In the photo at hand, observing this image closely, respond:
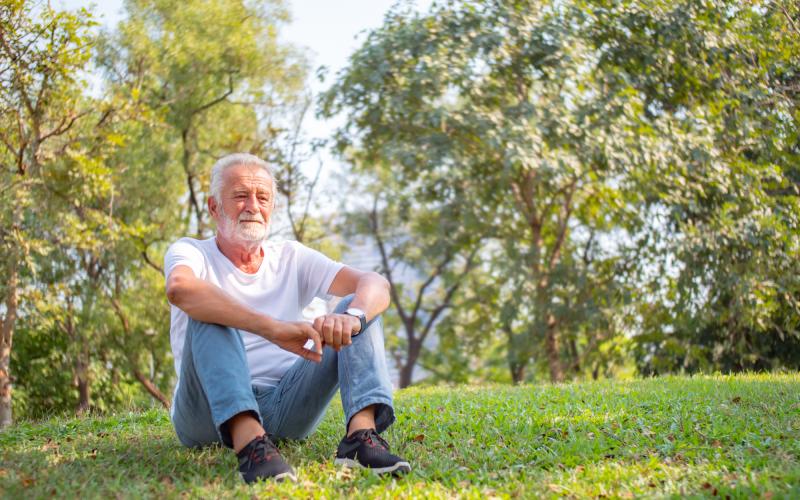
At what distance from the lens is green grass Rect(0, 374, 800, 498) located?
10.3 feet

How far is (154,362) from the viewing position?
17.3 metres

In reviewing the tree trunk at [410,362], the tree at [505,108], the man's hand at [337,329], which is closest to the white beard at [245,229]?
the man's hand at [337,329]

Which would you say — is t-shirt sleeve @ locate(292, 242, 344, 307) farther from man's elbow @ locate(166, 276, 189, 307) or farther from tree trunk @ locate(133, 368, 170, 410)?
tree trunk @ locate(133, 368, 170, 410)

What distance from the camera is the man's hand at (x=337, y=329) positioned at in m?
3.35

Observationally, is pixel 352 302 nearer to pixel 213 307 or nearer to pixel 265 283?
pixel 265 283

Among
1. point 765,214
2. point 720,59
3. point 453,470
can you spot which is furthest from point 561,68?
point 453,470

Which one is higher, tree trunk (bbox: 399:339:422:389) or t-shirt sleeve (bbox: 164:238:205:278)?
t-shirt sleeve (bbox: 164:238:205:278)

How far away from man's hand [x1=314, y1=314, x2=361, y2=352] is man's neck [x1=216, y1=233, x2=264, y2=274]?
63 cm

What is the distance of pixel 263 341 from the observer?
3732 mm

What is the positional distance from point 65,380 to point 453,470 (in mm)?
14690

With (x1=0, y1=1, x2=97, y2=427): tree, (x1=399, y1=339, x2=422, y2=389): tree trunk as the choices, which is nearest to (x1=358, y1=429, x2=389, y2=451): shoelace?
(x1=0, y1=1, x2=97, y2=427): tree

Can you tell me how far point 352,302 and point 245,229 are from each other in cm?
64

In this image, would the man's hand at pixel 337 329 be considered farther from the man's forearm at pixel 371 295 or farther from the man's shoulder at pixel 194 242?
the man's shoulder at pixel 194 242

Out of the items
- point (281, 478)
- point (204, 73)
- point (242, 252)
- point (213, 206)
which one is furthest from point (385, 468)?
point (204, 73)
